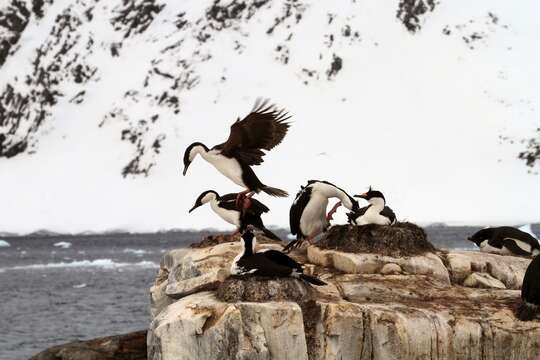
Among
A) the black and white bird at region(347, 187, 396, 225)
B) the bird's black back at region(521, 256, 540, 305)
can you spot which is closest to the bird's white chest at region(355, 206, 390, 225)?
the black and white bird at region(347, 187, 396, 225)

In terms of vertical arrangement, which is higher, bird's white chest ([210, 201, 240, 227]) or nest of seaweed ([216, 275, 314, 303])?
bird's white chest ([210, 201, 240, 227])

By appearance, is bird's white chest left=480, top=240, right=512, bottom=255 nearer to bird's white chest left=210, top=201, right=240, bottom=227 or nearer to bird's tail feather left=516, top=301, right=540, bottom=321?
bird's tail feather left=516, top=301, right=540, bottom=321

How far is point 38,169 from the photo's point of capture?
131125 mm

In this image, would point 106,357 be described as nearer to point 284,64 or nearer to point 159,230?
point 159,230

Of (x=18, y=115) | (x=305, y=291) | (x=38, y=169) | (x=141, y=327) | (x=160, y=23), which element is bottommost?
(x=141, y=327)

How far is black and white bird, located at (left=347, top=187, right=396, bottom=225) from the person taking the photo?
18641mm

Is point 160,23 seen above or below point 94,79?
above

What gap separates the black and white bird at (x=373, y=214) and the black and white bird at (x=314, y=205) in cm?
25

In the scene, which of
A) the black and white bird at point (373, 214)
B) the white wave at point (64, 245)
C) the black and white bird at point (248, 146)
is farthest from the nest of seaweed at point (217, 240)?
the white wave at point (64, 245)

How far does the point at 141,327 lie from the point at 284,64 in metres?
94.4

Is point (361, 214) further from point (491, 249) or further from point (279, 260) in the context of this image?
point (491, 249)

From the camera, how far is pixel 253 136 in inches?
744

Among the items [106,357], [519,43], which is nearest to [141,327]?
[106,357]

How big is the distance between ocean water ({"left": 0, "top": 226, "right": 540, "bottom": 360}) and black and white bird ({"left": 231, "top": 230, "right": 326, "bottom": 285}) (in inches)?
779
